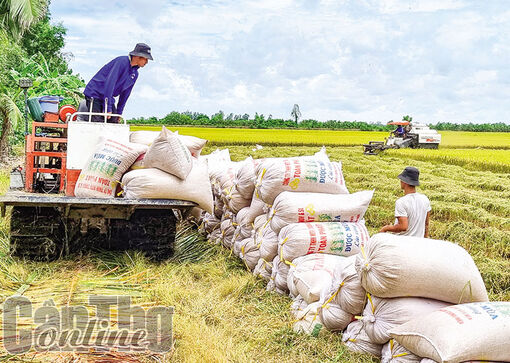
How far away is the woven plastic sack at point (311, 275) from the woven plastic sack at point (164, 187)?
134 cm

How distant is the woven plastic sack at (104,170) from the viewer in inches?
207

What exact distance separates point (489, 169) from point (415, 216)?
46.2ft

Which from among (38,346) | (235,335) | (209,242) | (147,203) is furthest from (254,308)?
(209,242)

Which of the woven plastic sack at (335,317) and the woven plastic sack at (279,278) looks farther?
the woven plastic sack at (279,278)

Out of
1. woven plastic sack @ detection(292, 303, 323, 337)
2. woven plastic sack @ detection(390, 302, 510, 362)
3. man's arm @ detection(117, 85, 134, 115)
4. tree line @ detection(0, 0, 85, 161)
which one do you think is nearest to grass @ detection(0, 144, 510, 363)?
woven plastic sack @ detection(292, 303, 323, 337)

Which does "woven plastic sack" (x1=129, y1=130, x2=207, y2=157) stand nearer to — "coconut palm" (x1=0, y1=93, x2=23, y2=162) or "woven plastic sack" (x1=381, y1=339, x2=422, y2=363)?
"woven plastic sack" (x1=381, y1=339, x2=422, y2=363)

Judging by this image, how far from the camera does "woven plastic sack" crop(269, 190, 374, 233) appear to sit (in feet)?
15.2

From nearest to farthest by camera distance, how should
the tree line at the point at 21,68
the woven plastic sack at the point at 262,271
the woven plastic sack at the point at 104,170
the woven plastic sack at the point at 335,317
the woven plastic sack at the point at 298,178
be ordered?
1. the woven plastic sack at the point at 335,317
2. the woven plastic sack at the point at 262,271
3. the woven plastic sack at the point at 298,178
4. the woven plastic sack at the point at 104,170
5. the tree line at the point at 21,68

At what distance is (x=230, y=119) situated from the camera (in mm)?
44438

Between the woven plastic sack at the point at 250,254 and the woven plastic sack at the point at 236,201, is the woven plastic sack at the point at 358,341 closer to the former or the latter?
the woven plastic sack at the point at 250,254

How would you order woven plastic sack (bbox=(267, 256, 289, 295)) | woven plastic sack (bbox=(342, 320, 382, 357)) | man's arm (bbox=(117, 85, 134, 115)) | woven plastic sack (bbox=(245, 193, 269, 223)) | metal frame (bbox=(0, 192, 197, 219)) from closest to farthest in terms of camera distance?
woven plastic sack (bbox=(342, 320, 382, 357)) < woven plastic sack (bbox=(267, 256, 289, 295)) < metal frame (bbox=(0, 192, 197, 219)) < woven plastic sack (bbox=(245, 193, 269, 223)) < man's arm (bbox=(117, 85, 134, 115))

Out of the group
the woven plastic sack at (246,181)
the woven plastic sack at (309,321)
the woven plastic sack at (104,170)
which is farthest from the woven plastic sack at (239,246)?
the woven plastic sack at (309,321)

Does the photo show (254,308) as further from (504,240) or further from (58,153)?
(504,240)

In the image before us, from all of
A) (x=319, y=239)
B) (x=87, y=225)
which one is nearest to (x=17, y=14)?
(x=87, y=225)
